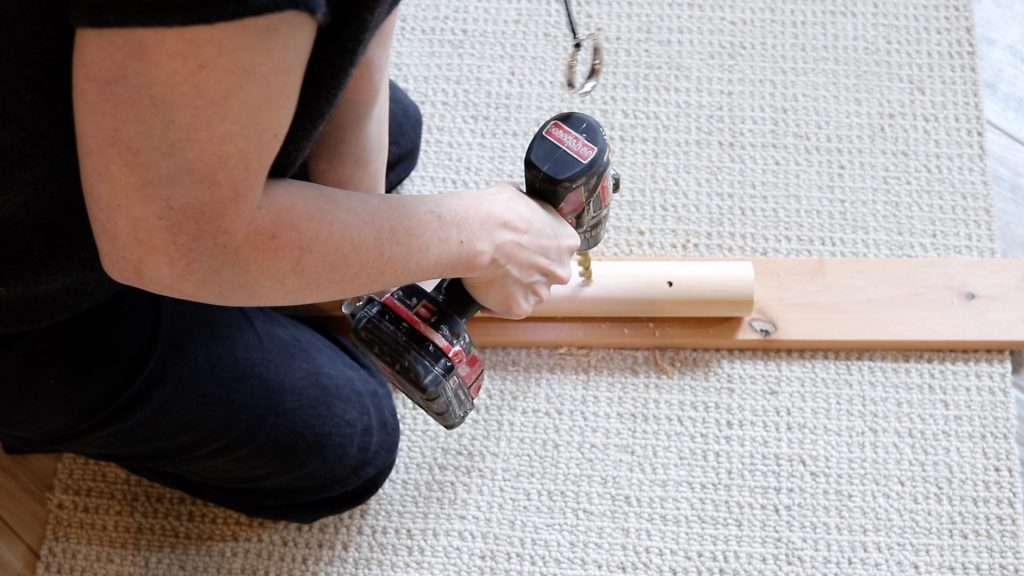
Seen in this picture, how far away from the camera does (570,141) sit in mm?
726

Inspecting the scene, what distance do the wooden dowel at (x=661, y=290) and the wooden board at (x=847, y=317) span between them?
0.03 meters

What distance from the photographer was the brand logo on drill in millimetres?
720

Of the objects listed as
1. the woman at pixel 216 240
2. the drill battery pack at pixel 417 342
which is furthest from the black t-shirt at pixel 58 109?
the drill battery pack at pixel 417 342

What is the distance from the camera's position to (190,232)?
51 centimetres

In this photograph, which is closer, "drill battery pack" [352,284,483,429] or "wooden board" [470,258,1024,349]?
"drill battery pack" [352,284,483,429]

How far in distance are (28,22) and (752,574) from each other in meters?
0.85

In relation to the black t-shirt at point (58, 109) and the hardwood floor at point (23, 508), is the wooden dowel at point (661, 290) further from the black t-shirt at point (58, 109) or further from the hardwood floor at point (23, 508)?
the hardwood floor at point (23, 508)

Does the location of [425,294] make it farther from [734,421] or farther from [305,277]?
[734,421]

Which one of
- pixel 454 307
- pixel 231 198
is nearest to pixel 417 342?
pixel 454 307

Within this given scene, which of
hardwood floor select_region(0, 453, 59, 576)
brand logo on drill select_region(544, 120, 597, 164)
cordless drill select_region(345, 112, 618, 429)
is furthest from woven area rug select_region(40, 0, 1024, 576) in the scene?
brand logo on drill select_region(544, 120, 597, 164)

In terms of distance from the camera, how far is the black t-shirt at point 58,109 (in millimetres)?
410

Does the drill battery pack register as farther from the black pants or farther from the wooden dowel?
the wooden dowel

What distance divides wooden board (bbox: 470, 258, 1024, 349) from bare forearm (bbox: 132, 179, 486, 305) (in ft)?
1.21

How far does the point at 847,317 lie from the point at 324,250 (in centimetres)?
68
